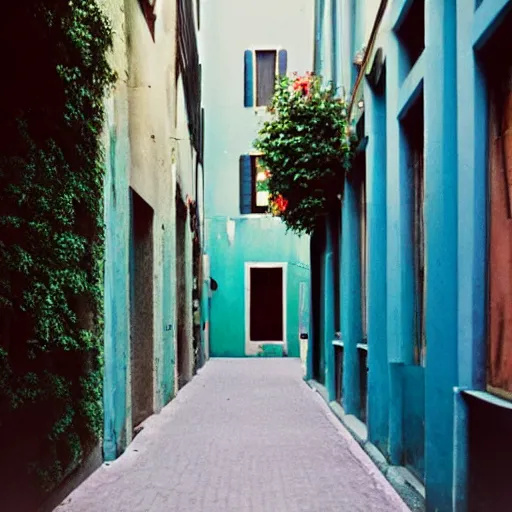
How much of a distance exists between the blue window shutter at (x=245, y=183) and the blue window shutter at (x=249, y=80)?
175 cm

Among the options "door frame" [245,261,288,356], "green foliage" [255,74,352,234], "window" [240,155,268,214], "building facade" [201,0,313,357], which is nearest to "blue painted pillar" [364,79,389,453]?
"green foliage" [255,74,352,234]

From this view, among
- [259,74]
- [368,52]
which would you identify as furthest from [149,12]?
[259,74]

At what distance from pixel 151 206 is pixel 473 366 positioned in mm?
5503

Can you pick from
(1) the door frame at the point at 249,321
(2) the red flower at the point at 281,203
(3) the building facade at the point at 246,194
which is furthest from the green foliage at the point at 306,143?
(1) the door frame at the point at 249,321

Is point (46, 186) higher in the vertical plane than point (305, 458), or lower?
higher

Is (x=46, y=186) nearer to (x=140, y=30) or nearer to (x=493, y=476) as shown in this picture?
(x=493, y=476)

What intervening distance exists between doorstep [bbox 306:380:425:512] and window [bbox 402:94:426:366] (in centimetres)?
79

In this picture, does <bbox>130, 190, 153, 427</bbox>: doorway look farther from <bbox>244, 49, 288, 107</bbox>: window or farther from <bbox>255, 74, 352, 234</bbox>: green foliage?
<bbox>244, 49, 288, 107</bbox>: window

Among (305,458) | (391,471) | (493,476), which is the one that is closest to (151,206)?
(305,458)

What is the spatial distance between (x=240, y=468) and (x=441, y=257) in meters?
2.51

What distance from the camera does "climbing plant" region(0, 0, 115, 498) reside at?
3.52 metres

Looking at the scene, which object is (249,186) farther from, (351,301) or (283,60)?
(351,301)

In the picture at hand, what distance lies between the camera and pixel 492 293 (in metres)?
3.65

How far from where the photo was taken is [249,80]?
22047 mm
